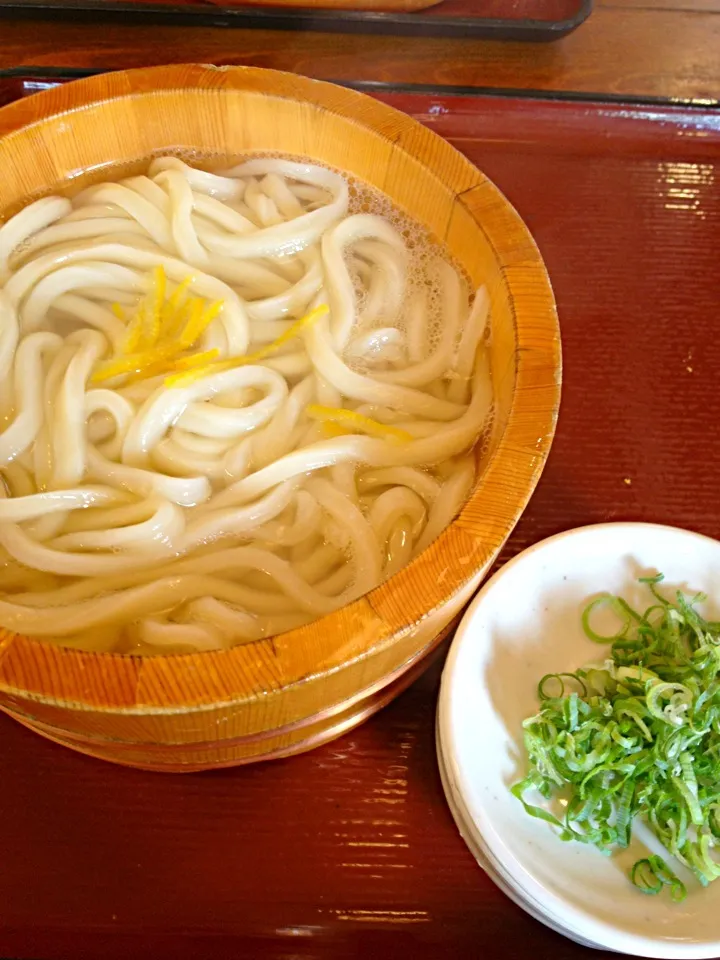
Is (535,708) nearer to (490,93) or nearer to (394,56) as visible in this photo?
(490,93)

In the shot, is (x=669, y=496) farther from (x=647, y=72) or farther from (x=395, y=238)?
(x=647, y=72)

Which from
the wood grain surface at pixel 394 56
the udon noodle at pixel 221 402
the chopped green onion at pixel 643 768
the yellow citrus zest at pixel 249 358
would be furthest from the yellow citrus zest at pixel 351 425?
the wood grain surface at pixel 394 56

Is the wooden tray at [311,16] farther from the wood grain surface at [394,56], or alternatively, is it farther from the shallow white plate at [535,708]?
the shallow white plate at [535,708]

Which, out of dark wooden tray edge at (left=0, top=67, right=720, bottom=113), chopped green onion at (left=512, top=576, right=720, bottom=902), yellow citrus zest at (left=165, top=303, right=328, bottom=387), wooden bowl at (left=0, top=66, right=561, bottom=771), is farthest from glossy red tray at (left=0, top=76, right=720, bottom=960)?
dark wooden tray edge at (left=0, top=67, right=720, bottom=113)

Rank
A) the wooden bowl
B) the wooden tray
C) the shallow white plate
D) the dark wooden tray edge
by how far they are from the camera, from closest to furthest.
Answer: the wooden bowl → the shallow white plate → the dark wooden tray edge → the wooden tray

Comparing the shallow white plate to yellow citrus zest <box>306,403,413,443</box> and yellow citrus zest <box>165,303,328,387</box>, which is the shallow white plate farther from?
yellow citrus zest <box>165,303,328,387</box>

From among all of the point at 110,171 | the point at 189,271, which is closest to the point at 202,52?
the point at 110,171
